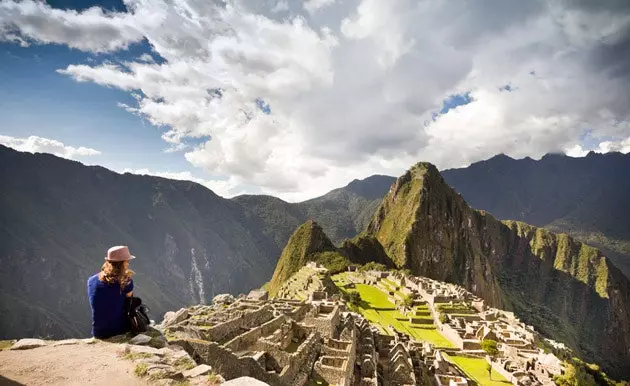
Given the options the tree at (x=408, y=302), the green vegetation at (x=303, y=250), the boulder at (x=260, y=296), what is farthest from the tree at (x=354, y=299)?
the green vegetation at (x=303, y=250)

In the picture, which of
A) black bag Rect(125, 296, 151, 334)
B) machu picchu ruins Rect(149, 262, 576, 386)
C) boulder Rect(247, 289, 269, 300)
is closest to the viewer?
black bag Rect(125, 296, 151, 334)

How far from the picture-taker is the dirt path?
6.23m

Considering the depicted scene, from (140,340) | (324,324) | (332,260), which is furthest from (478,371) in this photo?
(332,260)

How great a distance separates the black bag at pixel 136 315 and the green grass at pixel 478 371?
31.4 metres

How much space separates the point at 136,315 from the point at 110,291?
103 cm

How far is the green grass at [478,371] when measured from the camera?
105 feet

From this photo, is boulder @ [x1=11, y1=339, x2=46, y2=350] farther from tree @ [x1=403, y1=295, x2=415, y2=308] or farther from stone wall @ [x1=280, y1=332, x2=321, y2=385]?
tree @ [x1=403, y1=295, x2=415, y2=308]

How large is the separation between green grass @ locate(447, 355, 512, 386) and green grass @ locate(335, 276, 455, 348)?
3598mm

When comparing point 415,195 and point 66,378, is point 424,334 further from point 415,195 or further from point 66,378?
point 415,195

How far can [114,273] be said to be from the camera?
25.5ft

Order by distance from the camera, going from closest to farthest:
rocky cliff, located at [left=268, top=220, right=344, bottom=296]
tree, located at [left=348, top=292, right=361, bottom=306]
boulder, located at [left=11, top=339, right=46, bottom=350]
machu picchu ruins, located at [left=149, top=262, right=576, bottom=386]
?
boulder, located at [left=11, top=339, right=46, bottom=350] < machu picchu ruins, located at [left=149, top=262, right=576, bottom=386] < tree, located at [left=348, top=292, right=361, bottom=306] < rocky cliff, located at [left=268, top=220, right=344, bottom=296]

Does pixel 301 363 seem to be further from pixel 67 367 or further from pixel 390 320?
pixel 390 320

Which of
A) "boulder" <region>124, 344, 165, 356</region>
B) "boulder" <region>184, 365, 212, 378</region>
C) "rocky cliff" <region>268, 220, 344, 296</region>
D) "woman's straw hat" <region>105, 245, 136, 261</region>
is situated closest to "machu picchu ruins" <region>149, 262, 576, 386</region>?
"boulder" <region>124, 344, 165, 356</region>

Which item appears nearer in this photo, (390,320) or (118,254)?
(118,254)
